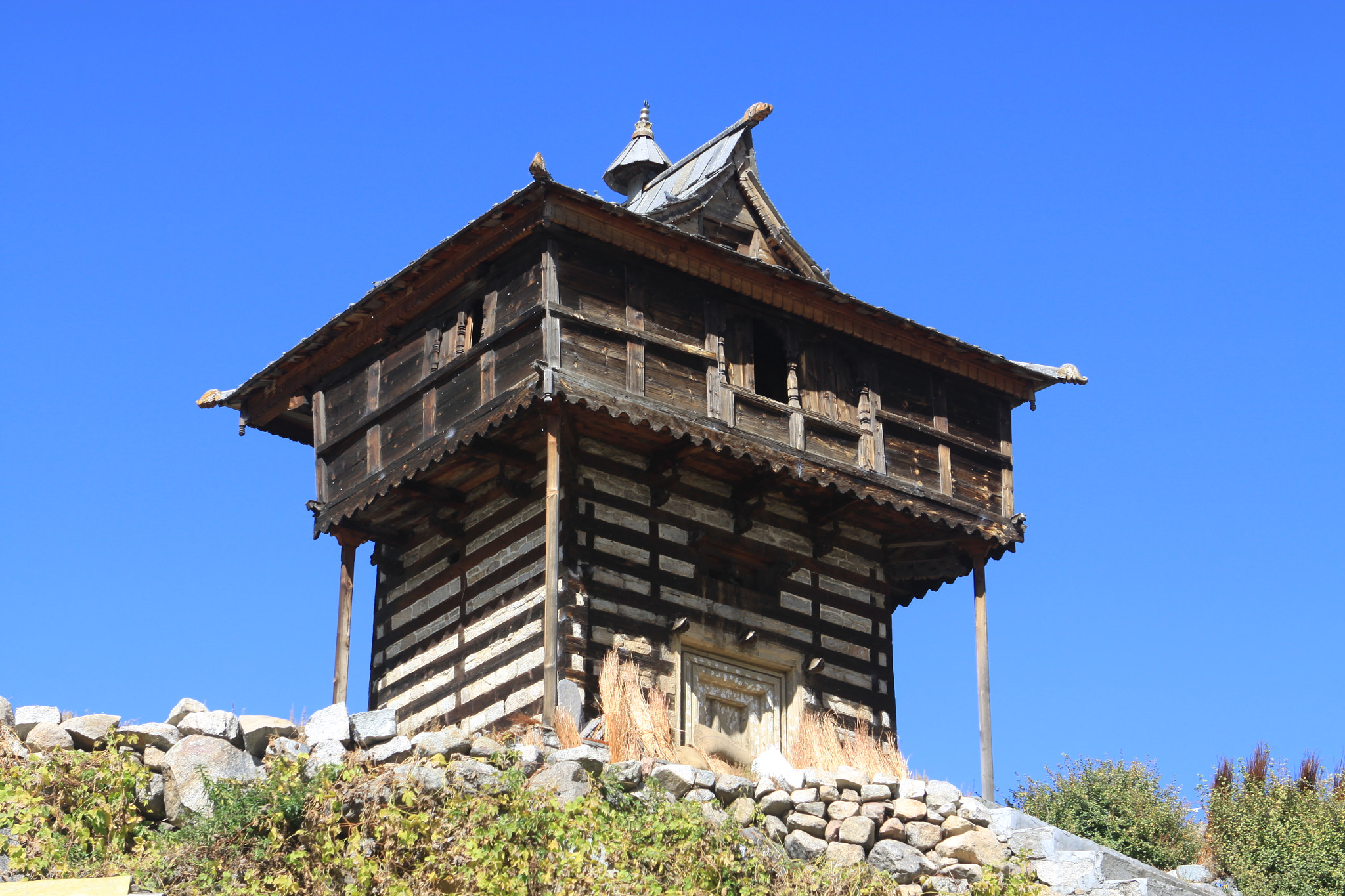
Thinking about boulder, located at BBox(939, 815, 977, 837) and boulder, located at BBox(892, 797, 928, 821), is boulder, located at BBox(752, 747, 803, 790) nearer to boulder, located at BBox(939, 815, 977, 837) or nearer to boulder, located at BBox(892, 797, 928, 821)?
boulder, located at BBox(892, 797, 928, 821)

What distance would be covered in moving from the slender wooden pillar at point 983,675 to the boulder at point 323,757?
25.9 ft

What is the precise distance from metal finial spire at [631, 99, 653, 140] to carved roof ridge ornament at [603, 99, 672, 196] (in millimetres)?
18

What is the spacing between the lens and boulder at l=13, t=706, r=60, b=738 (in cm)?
1593

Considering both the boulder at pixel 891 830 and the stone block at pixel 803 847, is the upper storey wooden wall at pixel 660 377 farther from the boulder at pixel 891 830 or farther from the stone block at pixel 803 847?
the stone block at pixel 803 847

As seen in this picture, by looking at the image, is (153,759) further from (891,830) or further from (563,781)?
(891,830)

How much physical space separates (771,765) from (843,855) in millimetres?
1304

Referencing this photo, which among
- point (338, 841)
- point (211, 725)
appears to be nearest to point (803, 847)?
point (338, 841)

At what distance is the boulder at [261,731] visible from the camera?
1659 centimetres

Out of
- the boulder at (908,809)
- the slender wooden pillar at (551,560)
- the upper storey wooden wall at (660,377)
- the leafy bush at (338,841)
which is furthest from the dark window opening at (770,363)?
the leafy bush at (338,841)

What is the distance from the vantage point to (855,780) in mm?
18516

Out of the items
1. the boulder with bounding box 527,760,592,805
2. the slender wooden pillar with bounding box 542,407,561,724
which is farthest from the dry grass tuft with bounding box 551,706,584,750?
the boulder with bounding box 527,760,592,805

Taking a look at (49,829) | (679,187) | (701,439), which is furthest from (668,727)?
(679,187)

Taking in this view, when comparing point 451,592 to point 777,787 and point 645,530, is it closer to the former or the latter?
point 645,530

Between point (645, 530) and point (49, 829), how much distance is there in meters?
8.24
